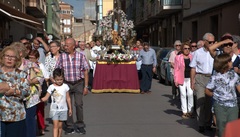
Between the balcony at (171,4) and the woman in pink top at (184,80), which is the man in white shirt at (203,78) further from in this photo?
the balcony at (171,4)

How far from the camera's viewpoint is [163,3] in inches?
1422

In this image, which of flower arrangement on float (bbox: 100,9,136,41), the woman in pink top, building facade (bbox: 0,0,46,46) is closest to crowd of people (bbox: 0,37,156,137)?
the woman in pink top

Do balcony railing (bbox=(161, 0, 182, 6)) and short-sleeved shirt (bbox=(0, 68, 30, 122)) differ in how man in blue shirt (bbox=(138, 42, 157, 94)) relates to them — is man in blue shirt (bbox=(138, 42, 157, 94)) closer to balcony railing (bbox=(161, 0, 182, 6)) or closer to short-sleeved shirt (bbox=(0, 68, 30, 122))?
short-sleeved shirt (bbox=(0, 68, 30, 122))

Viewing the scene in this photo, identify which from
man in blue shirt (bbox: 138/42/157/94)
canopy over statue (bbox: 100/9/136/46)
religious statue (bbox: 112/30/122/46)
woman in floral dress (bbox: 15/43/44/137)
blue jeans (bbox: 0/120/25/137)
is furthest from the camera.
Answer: canopy over statue (bbox: 100/9/136/46)

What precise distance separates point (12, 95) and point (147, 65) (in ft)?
36.9

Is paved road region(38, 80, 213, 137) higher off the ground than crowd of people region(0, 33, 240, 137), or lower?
lower

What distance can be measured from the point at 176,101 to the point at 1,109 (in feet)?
30.3

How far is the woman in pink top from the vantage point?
35.9 feet

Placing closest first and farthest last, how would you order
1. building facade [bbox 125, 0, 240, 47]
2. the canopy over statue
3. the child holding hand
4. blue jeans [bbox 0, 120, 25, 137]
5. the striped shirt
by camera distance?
blue jeans [bbox 0, 120, 25, 137] < the child holding hand < the striped shirt < the canopy over statue < building facade [bbox 125, 0, 240, 47]

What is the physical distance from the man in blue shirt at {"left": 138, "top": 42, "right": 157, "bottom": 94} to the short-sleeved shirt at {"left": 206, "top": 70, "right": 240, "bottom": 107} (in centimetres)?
938

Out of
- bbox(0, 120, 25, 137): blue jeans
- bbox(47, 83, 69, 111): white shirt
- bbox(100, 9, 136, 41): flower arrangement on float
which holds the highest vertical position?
bbox(100, 9, 136, 41): flower arrangement on float

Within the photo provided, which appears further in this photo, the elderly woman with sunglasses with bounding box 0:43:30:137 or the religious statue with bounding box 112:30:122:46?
the religious statue with bounding box 112:30:122:46

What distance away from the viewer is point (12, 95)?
5.75 metres

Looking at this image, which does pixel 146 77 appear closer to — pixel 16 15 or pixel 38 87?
pixel 16 15
